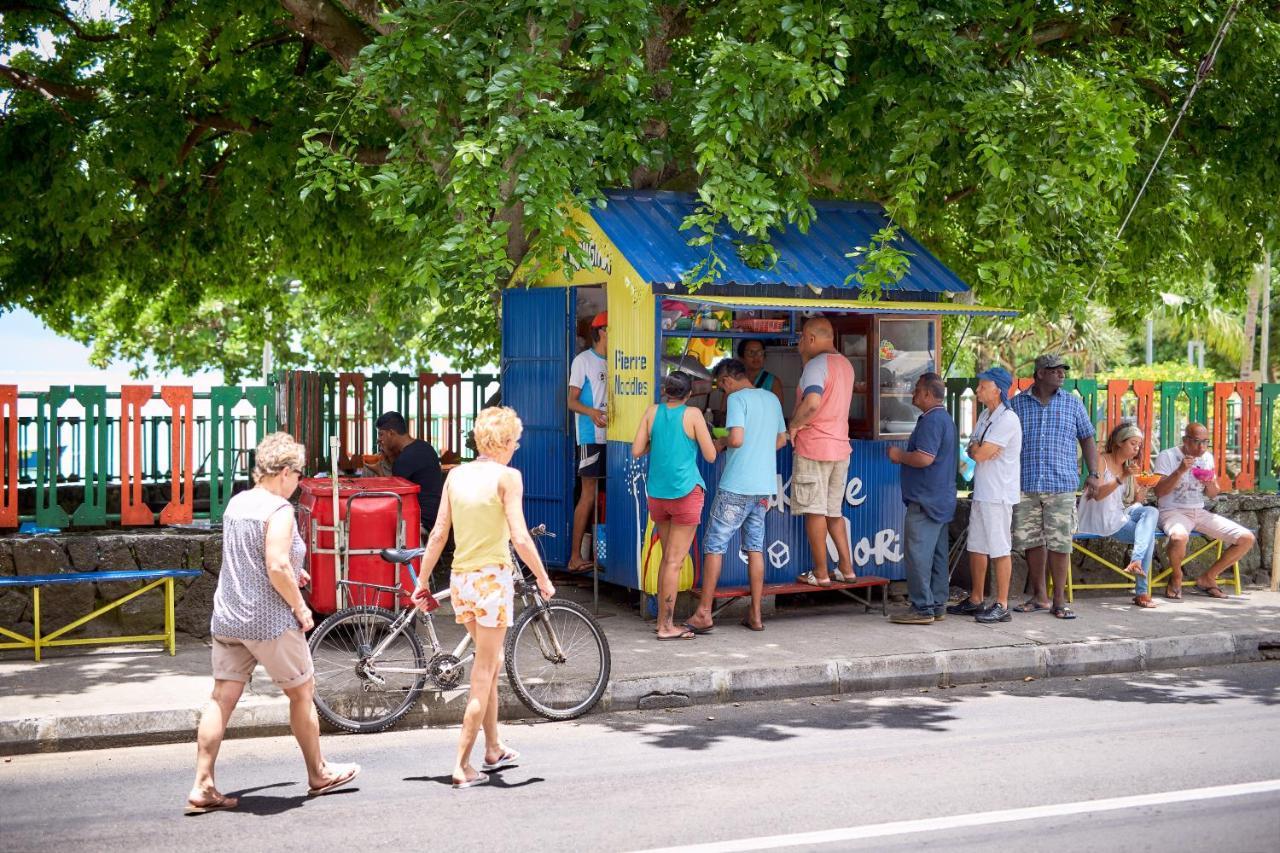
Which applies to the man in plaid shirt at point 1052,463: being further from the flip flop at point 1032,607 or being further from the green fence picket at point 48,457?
the green fence picket at point 48,457

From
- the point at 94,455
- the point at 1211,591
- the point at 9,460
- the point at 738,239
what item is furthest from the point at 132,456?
the point at 1211,591

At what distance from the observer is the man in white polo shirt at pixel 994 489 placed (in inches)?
416

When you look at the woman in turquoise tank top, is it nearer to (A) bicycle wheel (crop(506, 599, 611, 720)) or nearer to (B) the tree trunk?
(A) bicycle wheel (crop(506, 599, 611, 720))

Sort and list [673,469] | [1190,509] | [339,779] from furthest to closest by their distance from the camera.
Answer: 1. [1190,509]
2. [673,469]
3. [339,779]

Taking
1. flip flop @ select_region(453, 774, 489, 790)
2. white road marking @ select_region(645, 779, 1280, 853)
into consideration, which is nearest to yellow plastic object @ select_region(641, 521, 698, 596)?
flip flop @ select_region(453, 774, 489, 790)

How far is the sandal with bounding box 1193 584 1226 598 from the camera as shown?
12047 mm

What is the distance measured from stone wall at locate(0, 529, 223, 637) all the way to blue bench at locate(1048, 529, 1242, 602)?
6577mm

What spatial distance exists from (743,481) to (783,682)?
1.58 meters

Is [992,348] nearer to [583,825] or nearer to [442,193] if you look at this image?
[442,193]

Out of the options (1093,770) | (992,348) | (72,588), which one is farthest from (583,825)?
(992,348)

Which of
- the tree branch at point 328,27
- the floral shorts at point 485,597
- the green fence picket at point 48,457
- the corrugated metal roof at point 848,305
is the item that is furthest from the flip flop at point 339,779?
the tree branch at point 328,27

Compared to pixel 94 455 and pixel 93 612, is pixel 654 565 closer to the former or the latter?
pixel 93 612

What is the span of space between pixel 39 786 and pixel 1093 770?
5.01m

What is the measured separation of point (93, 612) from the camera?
9.54m
